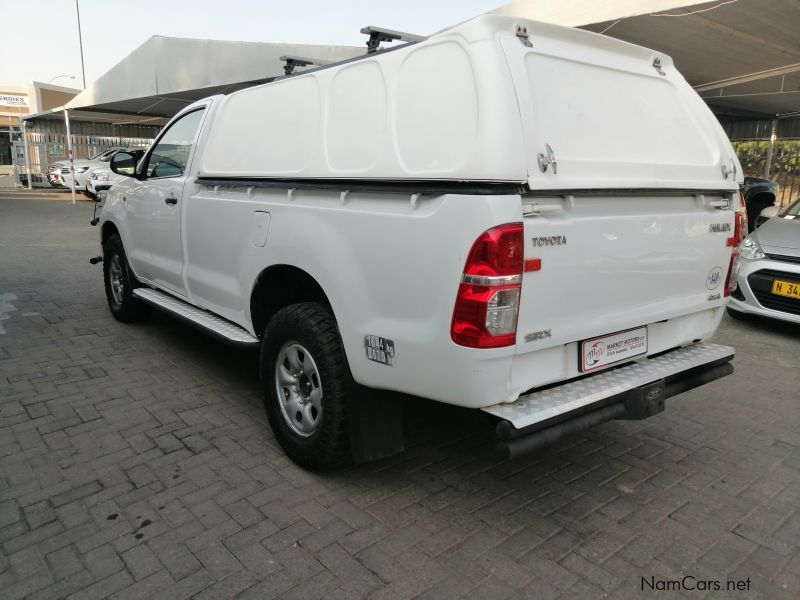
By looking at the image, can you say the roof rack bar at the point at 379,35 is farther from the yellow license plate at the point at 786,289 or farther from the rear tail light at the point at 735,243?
the yellow license plate at the point at 786,289

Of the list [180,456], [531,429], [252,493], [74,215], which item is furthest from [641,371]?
[74,215]

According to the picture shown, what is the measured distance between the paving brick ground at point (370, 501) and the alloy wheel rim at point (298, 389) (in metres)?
0.28

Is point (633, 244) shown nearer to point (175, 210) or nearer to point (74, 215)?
point (175, 210)

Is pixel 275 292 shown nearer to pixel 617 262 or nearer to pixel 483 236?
pixel 483 236

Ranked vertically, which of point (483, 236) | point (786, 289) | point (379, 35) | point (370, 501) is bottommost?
point (370, 501)

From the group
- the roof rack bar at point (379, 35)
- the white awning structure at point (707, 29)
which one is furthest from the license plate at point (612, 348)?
the white awning structure at point (707, 29)

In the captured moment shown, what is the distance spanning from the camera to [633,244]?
108 inches

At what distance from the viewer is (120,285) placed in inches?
235

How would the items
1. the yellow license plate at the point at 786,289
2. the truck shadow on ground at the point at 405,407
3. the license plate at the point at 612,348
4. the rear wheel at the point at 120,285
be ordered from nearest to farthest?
the license plate at the point at 612,348, the truck shadow on ground at the point at 405,407, the rear wheel at the point at 120,285, the yellow license plate at the point at 786,289

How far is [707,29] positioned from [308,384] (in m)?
7.76

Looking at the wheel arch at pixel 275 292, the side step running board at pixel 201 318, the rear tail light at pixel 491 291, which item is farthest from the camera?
the side step running board at pixel 201 318

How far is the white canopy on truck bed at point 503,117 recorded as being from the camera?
7.89ft

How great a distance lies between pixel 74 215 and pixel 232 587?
16.2 meters

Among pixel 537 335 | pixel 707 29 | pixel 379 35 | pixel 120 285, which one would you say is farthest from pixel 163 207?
pixel 707 29
